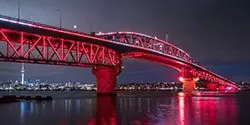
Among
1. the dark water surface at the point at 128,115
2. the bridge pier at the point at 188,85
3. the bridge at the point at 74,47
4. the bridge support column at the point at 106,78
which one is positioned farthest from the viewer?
the bridge pier at the point at 188,85

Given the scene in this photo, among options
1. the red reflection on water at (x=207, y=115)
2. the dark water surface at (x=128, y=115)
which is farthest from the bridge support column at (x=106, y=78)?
the red reflection on water at (x=207, y=115)

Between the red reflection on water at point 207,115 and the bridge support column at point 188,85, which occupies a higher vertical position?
the bridge support column at point 188,85

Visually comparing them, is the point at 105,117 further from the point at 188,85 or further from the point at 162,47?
the point at 188,85

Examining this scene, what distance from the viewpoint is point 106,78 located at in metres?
95.2

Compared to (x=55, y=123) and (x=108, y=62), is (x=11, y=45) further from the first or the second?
(x=55, y=123)

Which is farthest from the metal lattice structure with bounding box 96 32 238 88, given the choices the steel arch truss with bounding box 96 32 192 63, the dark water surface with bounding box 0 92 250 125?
the dark water surface with bounding box 0 92 250 125

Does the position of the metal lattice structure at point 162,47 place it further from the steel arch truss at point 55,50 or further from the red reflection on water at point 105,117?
the red reflection on water at point 105,117

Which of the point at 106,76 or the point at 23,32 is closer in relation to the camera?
the point at 23,32

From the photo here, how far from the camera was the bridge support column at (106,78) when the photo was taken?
95.2 meters

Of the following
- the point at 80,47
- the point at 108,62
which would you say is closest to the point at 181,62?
the point at 108,62

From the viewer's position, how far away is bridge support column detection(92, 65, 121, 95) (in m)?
95.2

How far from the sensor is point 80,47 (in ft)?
294

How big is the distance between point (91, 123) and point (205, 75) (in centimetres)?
17270

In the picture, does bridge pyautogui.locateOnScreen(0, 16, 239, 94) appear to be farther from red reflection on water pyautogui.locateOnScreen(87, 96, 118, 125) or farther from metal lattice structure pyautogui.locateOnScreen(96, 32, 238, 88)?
red reflection on water pyautogui.locateOnScreen(87, 96, 118, 125)
